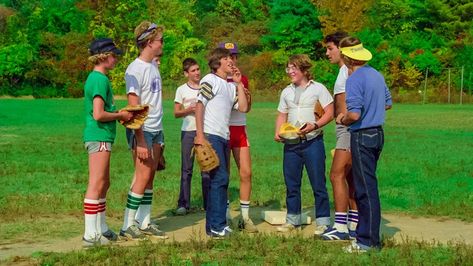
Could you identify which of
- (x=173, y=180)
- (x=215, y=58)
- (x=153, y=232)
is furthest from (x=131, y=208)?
(x=173, y=180)

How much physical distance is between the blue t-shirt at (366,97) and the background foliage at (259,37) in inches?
2009

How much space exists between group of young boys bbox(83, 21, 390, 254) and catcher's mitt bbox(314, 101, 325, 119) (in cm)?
3

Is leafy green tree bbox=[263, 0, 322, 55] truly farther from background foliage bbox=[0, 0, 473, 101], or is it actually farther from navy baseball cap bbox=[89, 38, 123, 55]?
navy baseball cap bbox=[89, 38, 123, 55]

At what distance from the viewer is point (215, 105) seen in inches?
329

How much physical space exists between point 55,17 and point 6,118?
41.7 m

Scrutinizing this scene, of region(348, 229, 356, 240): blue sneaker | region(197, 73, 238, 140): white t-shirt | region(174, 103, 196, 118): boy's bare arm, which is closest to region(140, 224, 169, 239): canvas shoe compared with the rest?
region(197, 73, 238, 140): white t-shirt

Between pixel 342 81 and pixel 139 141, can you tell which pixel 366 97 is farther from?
pixel 139 141

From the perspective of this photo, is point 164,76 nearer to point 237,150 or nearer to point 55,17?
point 55,17

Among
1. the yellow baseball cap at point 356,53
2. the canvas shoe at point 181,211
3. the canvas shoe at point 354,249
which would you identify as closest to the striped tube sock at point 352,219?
the canvas shoe at point 354,249

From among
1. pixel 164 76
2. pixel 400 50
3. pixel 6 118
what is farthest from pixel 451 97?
pixel 6 118

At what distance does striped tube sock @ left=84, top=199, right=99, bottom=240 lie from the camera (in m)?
7.76

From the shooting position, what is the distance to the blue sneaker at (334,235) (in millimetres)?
8016

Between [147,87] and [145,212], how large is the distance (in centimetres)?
133

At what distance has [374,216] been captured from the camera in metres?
7.24
